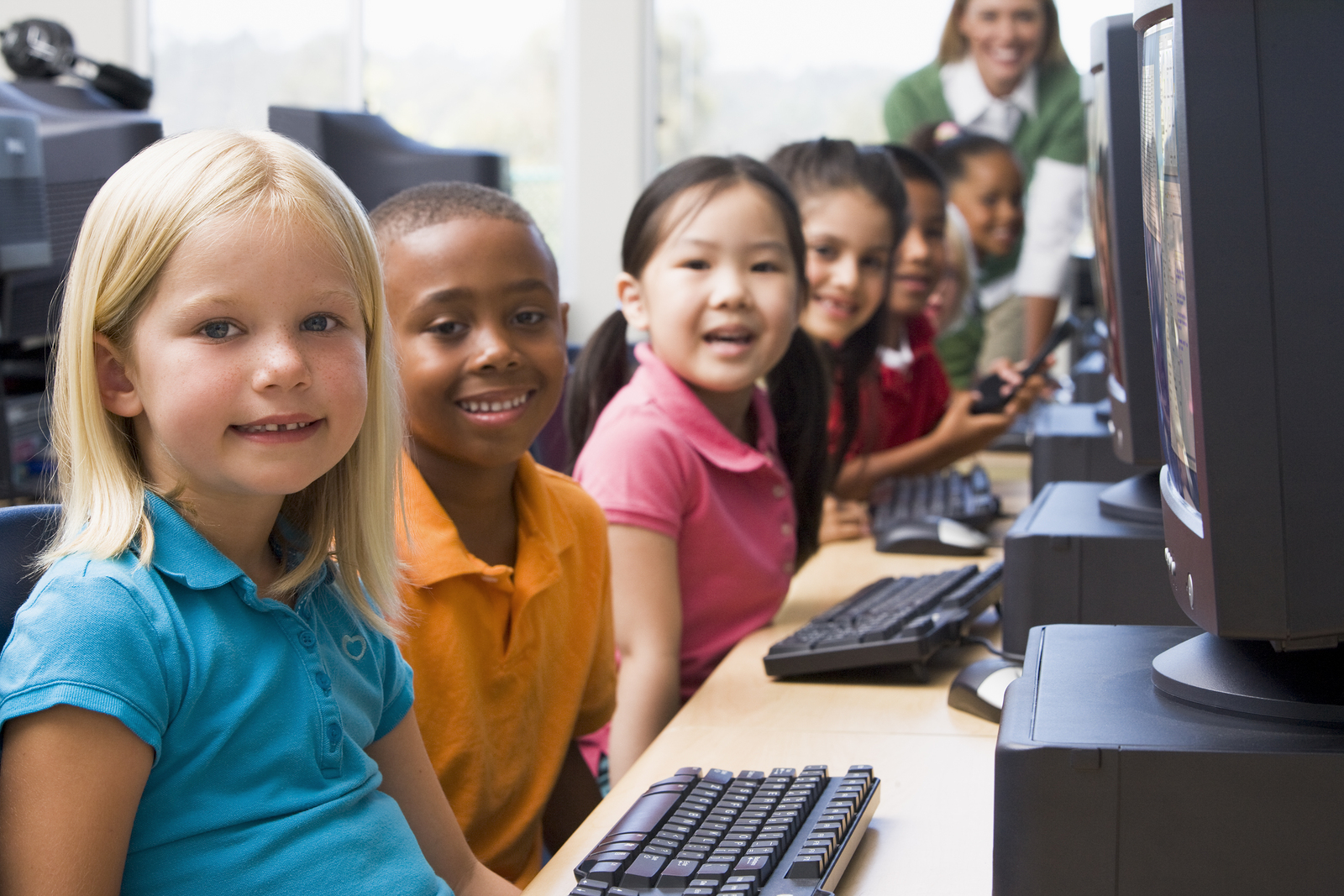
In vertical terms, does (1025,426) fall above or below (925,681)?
above

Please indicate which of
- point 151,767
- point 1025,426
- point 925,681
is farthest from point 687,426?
point 1025,426

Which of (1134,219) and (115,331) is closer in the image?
(115,331)

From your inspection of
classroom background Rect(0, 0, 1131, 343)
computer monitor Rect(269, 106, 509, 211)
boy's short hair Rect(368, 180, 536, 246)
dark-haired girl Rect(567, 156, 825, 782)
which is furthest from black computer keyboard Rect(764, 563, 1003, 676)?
classroom background Rect(0, 0, 1131, 343)

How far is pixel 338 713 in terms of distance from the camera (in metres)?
0.73

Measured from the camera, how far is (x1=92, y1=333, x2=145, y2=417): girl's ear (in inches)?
27.4

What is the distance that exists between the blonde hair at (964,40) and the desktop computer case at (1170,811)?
11.2 ft

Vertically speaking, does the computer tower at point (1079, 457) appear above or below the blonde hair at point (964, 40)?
below

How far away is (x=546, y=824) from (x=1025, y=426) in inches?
93.2

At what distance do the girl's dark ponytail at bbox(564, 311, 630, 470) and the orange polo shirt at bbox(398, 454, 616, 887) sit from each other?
1.43 feet

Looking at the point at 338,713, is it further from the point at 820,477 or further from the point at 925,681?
the point at 820,477

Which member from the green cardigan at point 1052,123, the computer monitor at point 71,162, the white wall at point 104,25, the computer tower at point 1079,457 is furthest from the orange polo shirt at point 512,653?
the white wall at point 104,25

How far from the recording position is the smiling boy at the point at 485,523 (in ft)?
3.22

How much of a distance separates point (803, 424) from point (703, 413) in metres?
0.27

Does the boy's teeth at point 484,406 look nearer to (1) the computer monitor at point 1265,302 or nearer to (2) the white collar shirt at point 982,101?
(1) the computer monitor at point 1265,302
